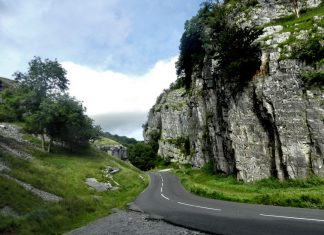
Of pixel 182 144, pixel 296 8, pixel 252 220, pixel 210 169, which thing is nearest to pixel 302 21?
pixel 296 8

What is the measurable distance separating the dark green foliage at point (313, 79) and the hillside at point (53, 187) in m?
21.5

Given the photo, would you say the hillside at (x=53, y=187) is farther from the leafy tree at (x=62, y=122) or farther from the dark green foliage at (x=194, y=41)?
the dark green foliage at (x=194, y=41)

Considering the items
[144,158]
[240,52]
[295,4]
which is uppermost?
[295,4]

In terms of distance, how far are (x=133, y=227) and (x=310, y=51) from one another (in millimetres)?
24301

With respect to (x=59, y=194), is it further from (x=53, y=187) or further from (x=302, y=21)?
(x=302, y=21)

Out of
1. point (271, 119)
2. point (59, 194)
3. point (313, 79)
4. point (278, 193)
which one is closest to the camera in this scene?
point (278, 193)

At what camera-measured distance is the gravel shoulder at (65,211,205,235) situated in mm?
15797

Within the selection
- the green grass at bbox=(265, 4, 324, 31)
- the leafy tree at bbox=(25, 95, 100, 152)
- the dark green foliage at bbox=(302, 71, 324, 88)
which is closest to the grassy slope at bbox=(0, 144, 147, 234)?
the leafy tree at bbox=(25, 95, 100, 152)

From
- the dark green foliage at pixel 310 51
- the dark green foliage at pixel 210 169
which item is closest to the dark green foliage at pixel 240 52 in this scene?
the dark green foliage at pixel 310 51

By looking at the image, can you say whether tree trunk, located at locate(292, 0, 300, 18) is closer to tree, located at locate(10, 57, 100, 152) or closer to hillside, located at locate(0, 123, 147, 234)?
hillside, located at locate(0, 123, 147, 234)

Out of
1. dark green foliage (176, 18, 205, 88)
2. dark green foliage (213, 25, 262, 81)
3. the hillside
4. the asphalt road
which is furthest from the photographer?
dark green foliage (176, 18, 205, 88)

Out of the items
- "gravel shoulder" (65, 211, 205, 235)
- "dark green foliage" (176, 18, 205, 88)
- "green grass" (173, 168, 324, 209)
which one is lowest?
"gravel shoulder" (65, 211, 205, 235)

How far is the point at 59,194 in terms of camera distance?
3122cm

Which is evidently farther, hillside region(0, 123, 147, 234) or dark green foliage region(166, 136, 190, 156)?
dark green foliage region(166, 136, 190, 156)
